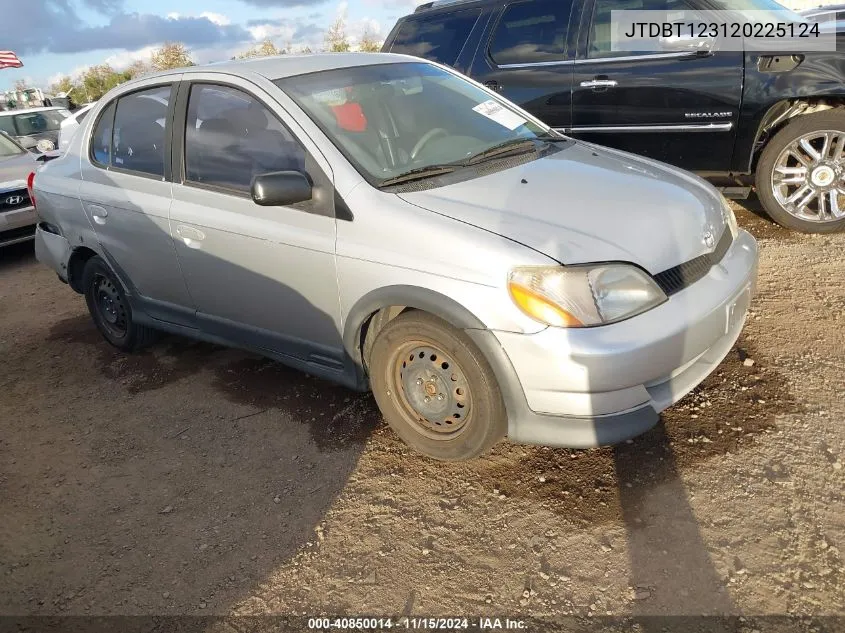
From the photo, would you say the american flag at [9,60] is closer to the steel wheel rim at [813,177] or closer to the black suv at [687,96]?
the black suv at [687,96]

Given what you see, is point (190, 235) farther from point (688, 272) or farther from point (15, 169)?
point (15, 169)

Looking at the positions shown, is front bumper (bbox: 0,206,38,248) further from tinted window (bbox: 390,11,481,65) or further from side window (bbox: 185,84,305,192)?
side window (bbox: 185,84,305,192)

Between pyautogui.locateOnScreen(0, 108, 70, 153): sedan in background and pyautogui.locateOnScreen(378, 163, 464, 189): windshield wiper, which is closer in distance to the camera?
pyautogui.locateOnScreen(378, 163, 464, 189): windshield wiper

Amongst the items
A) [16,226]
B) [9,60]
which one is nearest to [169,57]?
[9,60]

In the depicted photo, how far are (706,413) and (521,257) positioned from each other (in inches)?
53.0

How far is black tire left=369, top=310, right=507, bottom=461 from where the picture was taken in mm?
2619

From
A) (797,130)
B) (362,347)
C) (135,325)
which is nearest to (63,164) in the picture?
(135,325)

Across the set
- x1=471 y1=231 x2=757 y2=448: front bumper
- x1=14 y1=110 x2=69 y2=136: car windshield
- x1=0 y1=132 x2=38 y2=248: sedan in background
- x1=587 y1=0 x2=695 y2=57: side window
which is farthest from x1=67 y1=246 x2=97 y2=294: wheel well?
x1=14 y1=110 x2=69 y2=136: car windshield

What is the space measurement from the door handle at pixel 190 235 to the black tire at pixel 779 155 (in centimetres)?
413

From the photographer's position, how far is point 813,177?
4.87 meters

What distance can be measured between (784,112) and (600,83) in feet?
4.55

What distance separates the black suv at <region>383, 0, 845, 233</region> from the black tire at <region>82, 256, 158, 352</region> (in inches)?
140

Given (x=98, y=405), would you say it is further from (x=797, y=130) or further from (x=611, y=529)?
(x=797, y=130)

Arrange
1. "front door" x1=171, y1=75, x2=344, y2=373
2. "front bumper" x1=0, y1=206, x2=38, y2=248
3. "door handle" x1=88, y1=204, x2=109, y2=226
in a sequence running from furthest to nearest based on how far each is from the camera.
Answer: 1. "front bumper" x1=0, y1=206, x2=38, y2=248
2. "door handle" x1=88, y1=204, x2=109, y2=226
3. "front door" x1=171, y1=75, x2=344, y2=373
